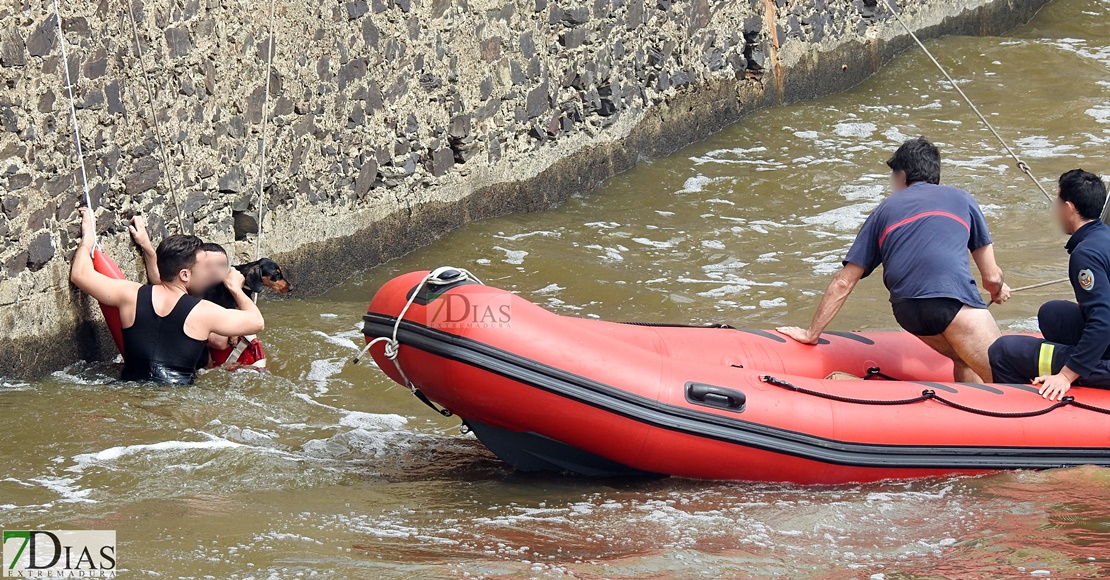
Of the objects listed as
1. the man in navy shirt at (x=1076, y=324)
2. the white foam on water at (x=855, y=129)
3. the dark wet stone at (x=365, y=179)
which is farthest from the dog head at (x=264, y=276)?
the white foam on water at (x=855, y=129)

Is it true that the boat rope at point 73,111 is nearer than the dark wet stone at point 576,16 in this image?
Yes

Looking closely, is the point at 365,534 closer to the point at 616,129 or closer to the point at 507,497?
the point at 507,497

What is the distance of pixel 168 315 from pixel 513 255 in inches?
105

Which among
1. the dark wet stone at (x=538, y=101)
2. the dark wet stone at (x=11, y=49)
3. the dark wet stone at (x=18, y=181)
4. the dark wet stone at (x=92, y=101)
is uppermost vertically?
the dark wet stone at (x=11, y=49)

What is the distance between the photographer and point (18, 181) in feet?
14.8

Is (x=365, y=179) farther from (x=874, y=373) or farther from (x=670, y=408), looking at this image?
(x=670, y=408)

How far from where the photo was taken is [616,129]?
8.54m

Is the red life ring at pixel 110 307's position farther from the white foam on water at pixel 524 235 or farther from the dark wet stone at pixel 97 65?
the white foam on water at pixel 524 235

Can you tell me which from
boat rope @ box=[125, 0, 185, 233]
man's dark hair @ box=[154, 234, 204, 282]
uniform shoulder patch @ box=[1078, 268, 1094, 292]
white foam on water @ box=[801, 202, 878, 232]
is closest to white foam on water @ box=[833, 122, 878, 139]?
white foam on water @ box=[801, 202, 878, 232]

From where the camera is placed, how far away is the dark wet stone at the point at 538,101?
25.2ft

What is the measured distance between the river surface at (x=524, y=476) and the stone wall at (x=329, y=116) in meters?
0.27

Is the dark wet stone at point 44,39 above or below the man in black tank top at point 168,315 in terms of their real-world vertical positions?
above

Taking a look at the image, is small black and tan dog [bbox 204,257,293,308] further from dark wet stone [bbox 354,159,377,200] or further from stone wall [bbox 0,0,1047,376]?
dark wet stone [bbox 354,159,377,200]

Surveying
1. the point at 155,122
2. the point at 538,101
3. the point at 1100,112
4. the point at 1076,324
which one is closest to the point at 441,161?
the point at 538,101
